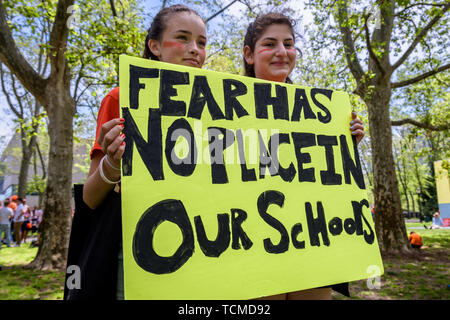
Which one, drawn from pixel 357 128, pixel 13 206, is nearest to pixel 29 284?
pixel 357 128

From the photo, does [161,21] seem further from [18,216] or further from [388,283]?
[18,216]

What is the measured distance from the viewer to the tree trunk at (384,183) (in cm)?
779

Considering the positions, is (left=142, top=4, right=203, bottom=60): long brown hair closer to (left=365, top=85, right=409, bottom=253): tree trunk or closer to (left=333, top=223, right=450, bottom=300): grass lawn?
(left=333, top=223, right=450, bottom=300): grass lawn

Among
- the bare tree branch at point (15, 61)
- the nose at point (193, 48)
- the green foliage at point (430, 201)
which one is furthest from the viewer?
the green foliage at point (430, 201)

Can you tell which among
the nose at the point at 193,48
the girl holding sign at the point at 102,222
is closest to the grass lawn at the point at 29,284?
the girl holding sign at the point at 102,222

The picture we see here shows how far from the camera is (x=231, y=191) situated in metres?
1.27

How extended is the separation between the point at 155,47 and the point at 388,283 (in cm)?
595

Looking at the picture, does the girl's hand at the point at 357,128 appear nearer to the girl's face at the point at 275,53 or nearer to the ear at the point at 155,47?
the girl's face at the point at 275,53

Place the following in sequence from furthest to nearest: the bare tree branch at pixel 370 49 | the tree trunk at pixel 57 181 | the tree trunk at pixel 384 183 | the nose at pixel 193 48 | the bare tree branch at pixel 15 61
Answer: the tree trunk at pixel 384 183 < the tree trunk at pixel 57 181 < the bare tree branch at pixel 15 61 < the bare tree branch at pixel 370 49 < the nose at pixel 193 48

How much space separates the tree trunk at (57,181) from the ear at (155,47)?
5719mm

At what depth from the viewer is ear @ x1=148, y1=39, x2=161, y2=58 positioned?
1524 mm
